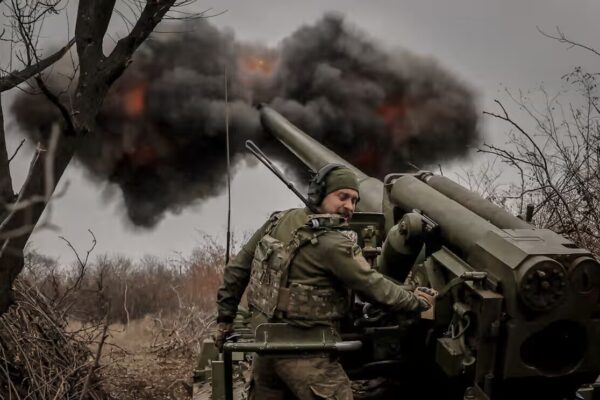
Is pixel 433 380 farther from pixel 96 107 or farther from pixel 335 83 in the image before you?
pixel 335 83

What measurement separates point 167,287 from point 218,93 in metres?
3.75

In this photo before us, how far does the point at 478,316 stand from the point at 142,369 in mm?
5915

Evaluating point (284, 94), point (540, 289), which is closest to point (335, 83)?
point (284, 94)

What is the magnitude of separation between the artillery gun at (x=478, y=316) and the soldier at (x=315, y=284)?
13 centimetres

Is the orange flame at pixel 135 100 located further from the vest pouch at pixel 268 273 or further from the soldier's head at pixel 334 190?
the soldier's head at pixel 334 190

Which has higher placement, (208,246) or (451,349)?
(208,246)

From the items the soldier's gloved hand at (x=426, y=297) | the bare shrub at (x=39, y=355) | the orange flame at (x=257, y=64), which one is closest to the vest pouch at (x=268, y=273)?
the soldier's gloved hand at (x=426, y=297)

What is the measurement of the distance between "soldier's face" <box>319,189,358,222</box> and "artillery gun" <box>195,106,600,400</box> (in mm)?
500

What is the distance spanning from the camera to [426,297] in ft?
12.4

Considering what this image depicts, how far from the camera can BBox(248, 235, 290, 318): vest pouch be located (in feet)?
12.1

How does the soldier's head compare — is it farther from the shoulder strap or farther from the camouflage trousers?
the camouflage trousers

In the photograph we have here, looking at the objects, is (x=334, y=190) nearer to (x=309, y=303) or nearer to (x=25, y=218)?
(x=309, y=303)

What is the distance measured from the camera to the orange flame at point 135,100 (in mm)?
8023

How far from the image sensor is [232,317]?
4242 millimetres
